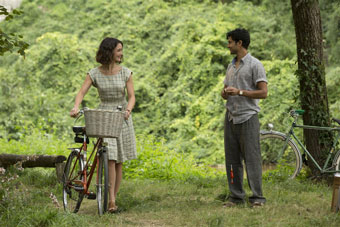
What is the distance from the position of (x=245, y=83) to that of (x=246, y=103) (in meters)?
0.22

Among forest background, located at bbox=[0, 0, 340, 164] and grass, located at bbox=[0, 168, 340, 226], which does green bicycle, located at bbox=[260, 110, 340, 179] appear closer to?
grass, located at bbox=[0, 168, 340, 226]

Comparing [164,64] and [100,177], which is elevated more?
[164,64]

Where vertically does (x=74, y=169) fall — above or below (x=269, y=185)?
above

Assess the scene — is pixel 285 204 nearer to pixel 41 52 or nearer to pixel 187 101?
pixel 187 101

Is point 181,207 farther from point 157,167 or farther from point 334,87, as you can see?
point 334,87

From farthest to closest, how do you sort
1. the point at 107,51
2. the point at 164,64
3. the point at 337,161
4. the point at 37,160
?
the point at 164,64, the point at 37,160, the point at 337,161, the point at 107,51

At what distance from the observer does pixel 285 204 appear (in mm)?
6000

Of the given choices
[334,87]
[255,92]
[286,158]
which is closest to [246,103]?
[255,92]

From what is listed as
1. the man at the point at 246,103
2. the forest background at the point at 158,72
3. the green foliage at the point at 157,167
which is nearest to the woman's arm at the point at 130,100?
the man at the point at 246,103

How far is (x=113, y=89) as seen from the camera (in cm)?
575

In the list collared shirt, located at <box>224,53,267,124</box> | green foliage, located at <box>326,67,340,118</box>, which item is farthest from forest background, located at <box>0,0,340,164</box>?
collared shirt, located at <box>224,53,267,124</box>

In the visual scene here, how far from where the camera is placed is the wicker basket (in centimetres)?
510

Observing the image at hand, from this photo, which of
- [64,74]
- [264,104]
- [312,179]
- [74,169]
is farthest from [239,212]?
[64,74]

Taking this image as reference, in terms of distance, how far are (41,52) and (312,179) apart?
42.7 feet
